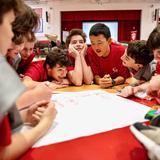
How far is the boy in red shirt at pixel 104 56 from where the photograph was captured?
1685mm

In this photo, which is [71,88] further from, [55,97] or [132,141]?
[132,141]

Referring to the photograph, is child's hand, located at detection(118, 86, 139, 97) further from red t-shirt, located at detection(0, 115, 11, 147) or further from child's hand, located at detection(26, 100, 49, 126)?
red t-shirt, located at detection(0, 115, 11, 147)

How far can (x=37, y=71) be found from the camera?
1.44 m

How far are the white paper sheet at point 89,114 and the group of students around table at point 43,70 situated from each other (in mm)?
47

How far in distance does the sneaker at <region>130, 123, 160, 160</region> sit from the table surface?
114mm

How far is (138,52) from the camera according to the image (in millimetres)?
1410

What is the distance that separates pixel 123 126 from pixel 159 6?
20.1ft

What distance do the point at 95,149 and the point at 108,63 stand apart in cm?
114

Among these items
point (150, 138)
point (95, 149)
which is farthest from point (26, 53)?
point (150, 138)

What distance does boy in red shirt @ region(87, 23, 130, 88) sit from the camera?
168 centimetres

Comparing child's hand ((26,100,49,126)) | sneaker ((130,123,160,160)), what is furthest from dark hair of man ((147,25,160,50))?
sneaker ((130,123,160,160))

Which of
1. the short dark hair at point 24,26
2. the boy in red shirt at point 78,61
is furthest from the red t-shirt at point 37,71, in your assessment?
the short dark hair at point 24,26

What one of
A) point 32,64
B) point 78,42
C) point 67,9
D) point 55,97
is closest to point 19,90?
point 55,97

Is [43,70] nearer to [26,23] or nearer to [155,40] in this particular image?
[26,23]
